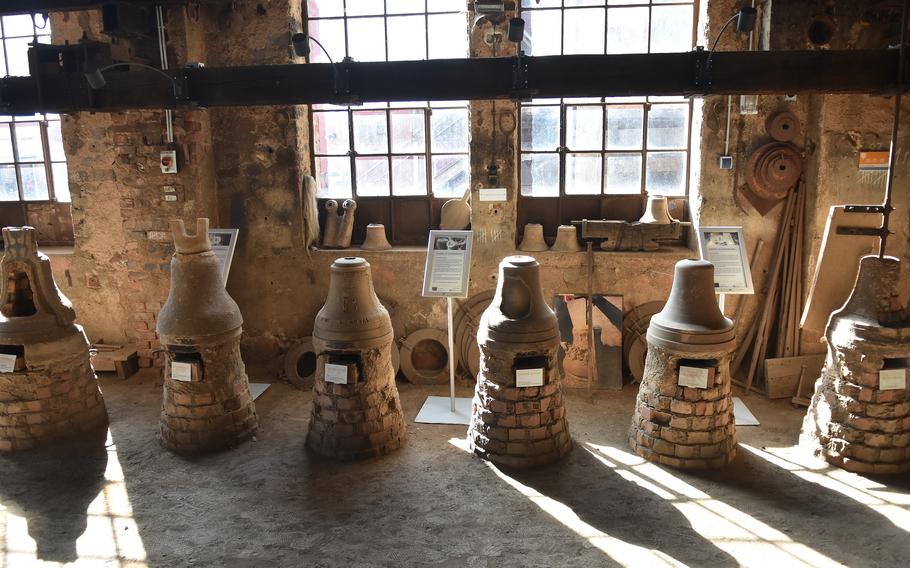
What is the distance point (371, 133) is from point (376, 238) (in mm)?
1098

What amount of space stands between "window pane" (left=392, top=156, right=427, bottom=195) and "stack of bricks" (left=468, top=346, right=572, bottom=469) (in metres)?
2.53

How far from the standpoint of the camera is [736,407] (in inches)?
228

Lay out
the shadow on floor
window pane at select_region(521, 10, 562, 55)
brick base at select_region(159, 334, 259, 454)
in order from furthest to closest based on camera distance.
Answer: window pane at select_region(521, 10, 562, 55), brick base at select_region(159, 334, 259, 454), the shadow on floor

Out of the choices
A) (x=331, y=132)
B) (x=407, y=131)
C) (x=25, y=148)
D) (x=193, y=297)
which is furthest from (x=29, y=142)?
(x=407, y=131)

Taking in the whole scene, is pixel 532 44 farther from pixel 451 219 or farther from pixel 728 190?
pixel 728 190

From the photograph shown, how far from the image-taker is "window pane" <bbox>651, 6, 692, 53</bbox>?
20.0ft

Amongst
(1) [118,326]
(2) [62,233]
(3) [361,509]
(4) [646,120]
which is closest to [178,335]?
(3) [361,509]

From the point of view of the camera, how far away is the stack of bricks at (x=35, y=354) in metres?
5.08

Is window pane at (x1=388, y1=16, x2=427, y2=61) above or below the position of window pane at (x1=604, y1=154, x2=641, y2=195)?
above

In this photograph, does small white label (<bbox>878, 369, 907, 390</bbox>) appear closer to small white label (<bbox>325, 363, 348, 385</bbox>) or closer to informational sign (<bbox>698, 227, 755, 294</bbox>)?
informational sign (<bbox>698, 227, 755, 294</bbox>)

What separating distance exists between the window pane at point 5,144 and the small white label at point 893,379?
8.60m

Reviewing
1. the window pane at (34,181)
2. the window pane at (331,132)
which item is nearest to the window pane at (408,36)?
the window pane at (331,132)

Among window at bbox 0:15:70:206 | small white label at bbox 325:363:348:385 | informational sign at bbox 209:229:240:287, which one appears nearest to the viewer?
small white label at bbox 325:363:348:385

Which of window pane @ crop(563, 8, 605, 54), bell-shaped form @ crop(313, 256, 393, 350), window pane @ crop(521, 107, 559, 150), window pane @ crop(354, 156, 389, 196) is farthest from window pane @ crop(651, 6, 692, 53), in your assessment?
bell-shaped form @ crop(313, 256, 393, 350)
